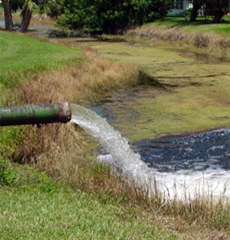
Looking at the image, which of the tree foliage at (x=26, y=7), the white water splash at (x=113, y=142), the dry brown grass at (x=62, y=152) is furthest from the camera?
the tree foliage at (x=26, y=7)

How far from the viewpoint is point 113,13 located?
42938mm

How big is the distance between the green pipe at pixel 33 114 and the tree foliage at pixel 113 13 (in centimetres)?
3737

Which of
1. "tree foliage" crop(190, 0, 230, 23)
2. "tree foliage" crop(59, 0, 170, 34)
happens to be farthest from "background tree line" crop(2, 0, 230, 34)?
"tree foliage" crop(190, 0, 230, 23)

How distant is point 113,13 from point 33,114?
38.7m

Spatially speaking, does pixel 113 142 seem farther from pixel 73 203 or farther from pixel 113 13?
pixel 113 13

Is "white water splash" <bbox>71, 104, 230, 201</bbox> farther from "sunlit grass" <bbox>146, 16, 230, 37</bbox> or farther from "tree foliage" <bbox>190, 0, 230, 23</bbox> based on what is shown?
"tree foliage" <bbox>190, 0, 230, 23</bbox>

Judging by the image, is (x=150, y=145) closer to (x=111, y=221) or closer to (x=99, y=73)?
(x=111, y=221)

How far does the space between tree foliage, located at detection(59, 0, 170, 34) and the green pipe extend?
37368mm

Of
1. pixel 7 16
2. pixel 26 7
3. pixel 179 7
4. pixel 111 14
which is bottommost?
pixel 111 14

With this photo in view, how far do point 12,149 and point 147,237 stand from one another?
3.77 metres

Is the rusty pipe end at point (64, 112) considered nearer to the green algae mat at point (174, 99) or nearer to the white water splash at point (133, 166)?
the white water splash at point (133, 166)

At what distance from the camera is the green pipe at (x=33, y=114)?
217 inches

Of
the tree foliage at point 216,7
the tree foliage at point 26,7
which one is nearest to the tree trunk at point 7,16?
the tree foliage at point 26,7

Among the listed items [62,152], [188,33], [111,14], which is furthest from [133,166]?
[111,14]
